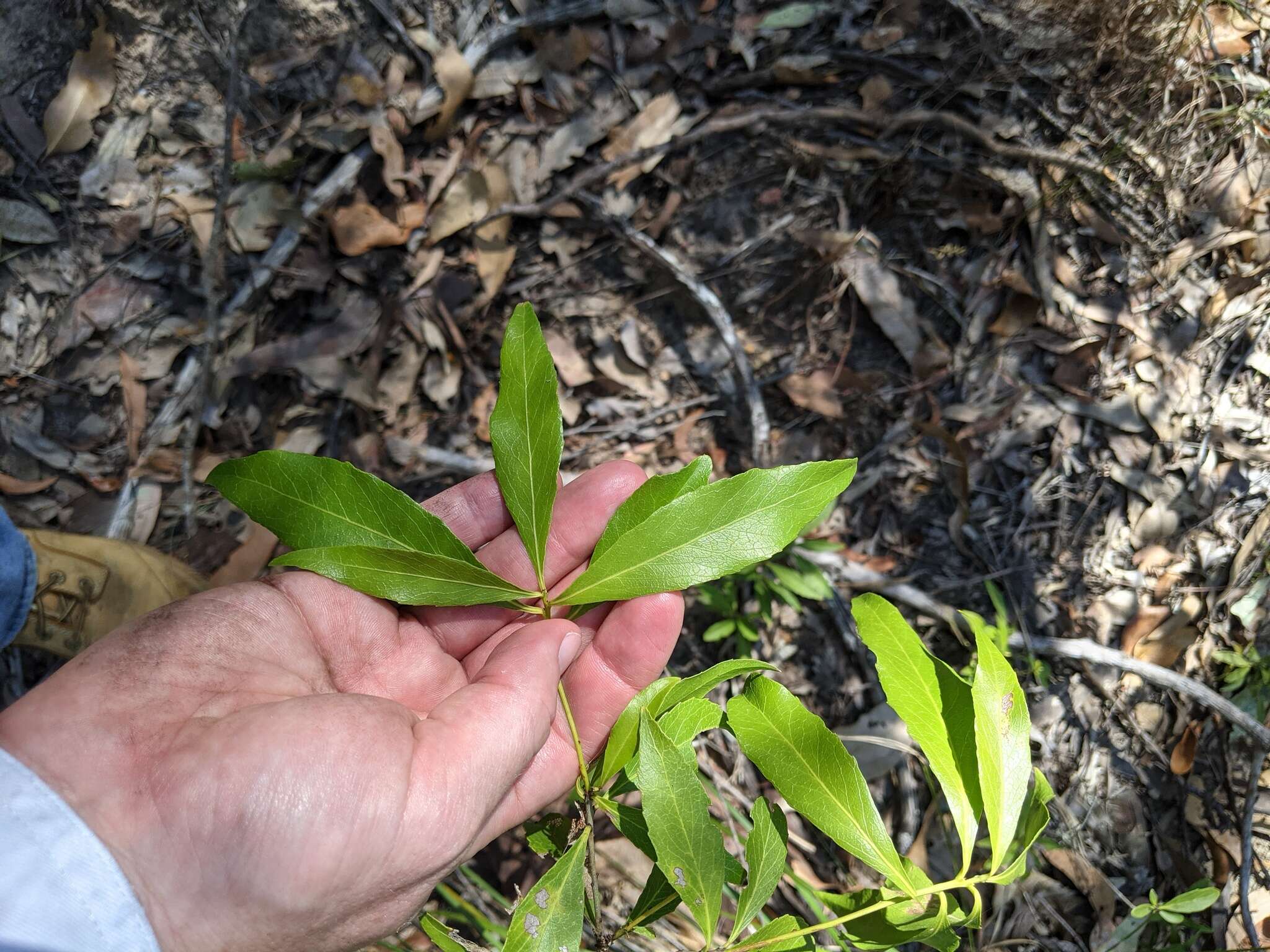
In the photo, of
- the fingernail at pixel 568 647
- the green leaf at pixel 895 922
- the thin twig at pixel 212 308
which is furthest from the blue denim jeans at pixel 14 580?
the green leaf at pixel 895 922

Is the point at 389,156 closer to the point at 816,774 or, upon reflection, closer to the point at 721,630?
the point at 721,630

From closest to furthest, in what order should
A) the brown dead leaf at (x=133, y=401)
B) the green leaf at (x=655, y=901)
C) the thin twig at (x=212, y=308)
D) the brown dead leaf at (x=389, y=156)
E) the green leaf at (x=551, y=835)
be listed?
the green leaf at (x=655, y=901), the green leaf at (x=551, y=835), the thin twig at (x=212, y=308), the brown dead leaf at (x=133, y=401), the brown dead leaf at (x=389, y=156)

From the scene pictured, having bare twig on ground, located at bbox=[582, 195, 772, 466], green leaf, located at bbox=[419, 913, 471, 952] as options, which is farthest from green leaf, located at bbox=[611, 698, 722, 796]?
bare twig on ground, located at bbox=[582, 195, 772, 466]

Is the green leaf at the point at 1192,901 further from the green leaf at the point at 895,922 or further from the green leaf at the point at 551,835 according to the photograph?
the green leaf at the point at 551,835

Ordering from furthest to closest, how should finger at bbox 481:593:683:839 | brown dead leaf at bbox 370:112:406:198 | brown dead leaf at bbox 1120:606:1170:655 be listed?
brown dead leaf at bbox 370:112:406:198, brown dead leaf at bbox 1120:606:1170:655, finger at bbox 481:593:683:839

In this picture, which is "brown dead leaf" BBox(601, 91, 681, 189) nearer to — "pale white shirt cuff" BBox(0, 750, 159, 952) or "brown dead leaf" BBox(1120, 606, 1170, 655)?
"brown dead leaf" BBox(1120, 606, 1170, 655)

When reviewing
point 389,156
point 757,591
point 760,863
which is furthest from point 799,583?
point 389,156
